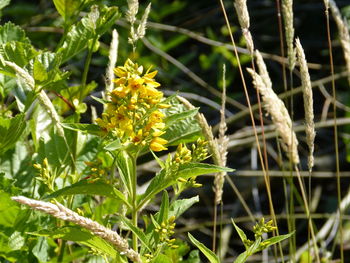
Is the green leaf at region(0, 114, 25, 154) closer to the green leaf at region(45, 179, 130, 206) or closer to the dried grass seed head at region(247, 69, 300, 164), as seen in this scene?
the green leaf at region(45, 179, 130, 206)

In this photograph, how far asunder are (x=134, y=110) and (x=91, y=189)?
13cm

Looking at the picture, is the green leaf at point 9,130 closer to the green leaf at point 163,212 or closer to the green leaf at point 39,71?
the green leaf at point 39,71

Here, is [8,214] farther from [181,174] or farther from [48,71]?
[181,174]

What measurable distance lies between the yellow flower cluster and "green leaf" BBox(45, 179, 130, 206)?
→ 7 centimetres

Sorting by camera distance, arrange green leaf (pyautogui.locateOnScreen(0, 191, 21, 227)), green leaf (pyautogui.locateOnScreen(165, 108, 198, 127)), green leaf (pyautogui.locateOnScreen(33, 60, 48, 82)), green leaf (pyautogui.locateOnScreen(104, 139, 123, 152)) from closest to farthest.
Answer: green leaf (pyautogui.locateOnScreen(104, 139, 123, 152)) < green leaf (pyautogui.locateOnScreen(165, 108, 198, 127)) < green leaf (pyautogui.locateOnScreen(33, 60, 48, 82)) < green leaf (pyautogui.locateOnScreen(0, 191, 21, 227))

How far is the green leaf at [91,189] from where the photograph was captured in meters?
0.96

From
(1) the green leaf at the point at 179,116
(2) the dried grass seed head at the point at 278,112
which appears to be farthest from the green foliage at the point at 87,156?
(2) the dried grass seed head at the point at 278,112

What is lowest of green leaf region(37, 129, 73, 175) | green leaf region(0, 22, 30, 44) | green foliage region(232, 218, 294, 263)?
green foliage region(232, 218, 294, 263)

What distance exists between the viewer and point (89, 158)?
1.37m

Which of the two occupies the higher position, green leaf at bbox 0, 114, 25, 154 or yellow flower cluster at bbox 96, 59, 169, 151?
yellow flower cluster at bbox 96, 59, 169, 151

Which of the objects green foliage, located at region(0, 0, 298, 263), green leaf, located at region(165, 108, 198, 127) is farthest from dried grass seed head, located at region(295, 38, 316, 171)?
green leaf, located at region(165, 108, 198, 127)

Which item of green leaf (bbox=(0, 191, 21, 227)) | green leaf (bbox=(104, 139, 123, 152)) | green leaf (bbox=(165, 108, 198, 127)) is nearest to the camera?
green leaf (bbox=(104, 139, 123, 152))

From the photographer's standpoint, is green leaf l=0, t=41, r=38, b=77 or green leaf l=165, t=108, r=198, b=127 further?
green leaf l=0, t=41, r=38, b=77

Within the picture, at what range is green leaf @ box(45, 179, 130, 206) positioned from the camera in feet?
3.14
